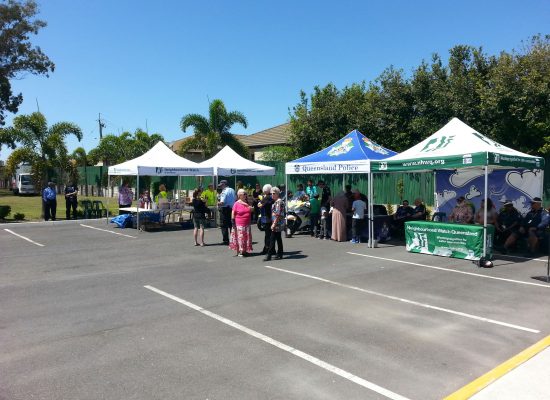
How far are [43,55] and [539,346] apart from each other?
31567mm

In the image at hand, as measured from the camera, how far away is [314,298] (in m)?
7.06

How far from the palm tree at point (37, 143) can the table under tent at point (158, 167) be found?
29.8ft

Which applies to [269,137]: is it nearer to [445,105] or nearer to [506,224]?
[445,105]

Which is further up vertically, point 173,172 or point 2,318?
point 173,172

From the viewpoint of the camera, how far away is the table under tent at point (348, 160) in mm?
12336

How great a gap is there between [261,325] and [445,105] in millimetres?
16297

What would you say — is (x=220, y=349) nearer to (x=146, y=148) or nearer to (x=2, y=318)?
(x=2, y=318)

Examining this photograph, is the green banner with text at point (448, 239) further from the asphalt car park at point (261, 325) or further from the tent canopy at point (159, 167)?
the tent canopy at point (159, 167)

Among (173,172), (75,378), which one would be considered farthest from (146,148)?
(75,378)

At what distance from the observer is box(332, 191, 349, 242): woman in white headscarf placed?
13320mm

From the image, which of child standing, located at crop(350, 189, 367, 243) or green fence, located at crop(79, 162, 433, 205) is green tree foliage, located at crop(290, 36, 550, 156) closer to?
green fence, located at crop(79, 162, 433, 205)

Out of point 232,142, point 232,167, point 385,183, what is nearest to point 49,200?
point 232,167

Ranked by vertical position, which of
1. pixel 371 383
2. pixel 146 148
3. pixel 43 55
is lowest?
pixel 371 383

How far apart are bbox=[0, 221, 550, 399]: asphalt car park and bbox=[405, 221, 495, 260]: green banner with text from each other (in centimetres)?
35
